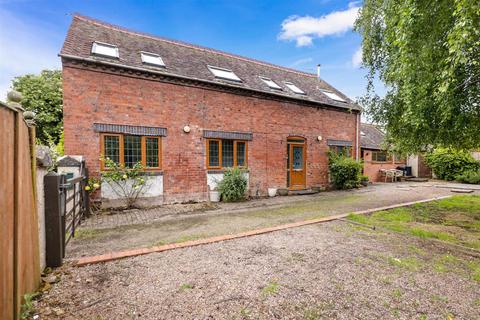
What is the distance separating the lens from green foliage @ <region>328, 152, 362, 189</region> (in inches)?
453

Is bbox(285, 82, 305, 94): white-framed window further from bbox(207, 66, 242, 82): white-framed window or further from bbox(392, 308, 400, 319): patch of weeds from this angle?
bbox(392, 308, 400, 319): patch of weeds

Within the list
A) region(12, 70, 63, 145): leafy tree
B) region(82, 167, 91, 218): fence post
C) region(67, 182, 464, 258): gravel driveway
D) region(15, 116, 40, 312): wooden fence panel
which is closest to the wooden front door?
region(67, 182, 464, 258): gravel driveway

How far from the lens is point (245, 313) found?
7.48ft

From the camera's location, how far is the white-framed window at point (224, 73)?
9636mm

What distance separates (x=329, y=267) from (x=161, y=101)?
23.4 ft

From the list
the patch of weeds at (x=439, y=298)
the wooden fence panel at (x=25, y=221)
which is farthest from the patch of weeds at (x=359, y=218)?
the wooden fence panel at (x=25, y=221)

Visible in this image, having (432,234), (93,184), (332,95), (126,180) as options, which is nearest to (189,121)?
(126,180)

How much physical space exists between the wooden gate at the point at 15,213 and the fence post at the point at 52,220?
0.52 meters

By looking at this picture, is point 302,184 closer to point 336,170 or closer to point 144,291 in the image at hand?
point 336,170

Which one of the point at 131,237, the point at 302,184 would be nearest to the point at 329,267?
the point at 131,237

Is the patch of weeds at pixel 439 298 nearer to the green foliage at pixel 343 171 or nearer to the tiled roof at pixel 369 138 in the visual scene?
the green foliage at pixel 343 171

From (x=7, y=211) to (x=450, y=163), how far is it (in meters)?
22.6

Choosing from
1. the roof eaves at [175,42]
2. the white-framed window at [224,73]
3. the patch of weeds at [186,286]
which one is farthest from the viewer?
the white-framed window at [224,73]

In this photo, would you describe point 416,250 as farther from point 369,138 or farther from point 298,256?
point 369,138
